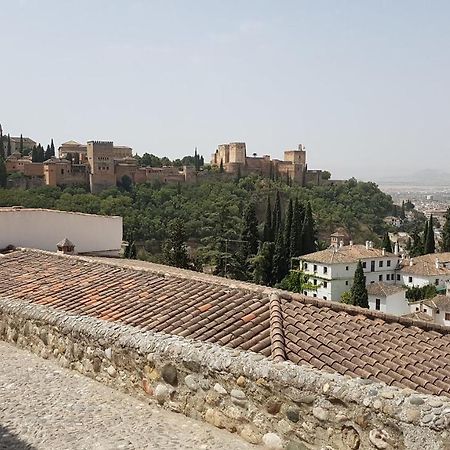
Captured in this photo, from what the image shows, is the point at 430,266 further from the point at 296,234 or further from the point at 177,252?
the point at 177,252

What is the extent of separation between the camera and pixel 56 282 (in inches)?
260

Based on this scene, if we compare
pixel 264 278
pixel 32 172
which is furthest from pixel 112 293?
pixel 32 172

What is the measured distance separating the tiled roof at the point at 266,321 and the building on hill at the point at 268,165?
291ft

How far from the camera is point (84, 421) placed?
148 inches

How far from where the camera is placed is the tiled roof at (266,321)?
4004mm

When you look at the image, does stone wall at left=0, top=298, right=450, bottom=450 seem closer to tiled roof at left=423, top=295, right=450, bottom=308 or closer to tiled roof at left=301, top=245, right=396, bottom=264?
tiled roof at left=423, top=295, right=450, bottom=308

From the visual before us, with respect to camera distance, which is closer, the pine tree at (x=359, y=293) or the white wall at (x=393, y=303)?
the pine tree at (x=359, y=293)

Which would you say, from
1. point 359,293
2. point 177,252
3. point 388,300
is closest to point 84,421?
point 177,252

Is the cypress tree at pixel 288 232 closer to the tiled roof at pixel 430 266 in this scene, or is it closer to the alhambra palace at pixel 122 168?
the tiled roof at pixel 430 266

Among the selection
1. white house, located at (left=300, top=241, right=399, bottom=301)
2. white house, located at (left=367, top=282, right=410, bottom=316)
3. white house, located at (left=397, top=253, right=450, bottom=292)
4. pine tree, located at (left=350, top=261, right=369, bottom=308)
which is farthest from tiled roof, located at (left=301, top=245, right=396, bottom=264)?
pine tree, located at (left=350, top=261, right=369, bottom=308)

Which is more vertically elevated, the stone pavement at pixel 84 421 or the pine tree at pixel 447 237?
the stone pavement at pixel 84 421

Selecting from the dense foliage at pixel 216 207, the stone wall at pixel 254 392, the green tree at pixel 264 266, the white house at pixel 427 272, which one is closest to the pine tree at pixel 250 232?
the dense foliage at pixel 216 207

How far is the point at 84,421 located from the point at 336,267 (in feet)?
140

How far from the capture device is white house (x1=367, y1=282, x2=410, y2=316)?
39.2m
